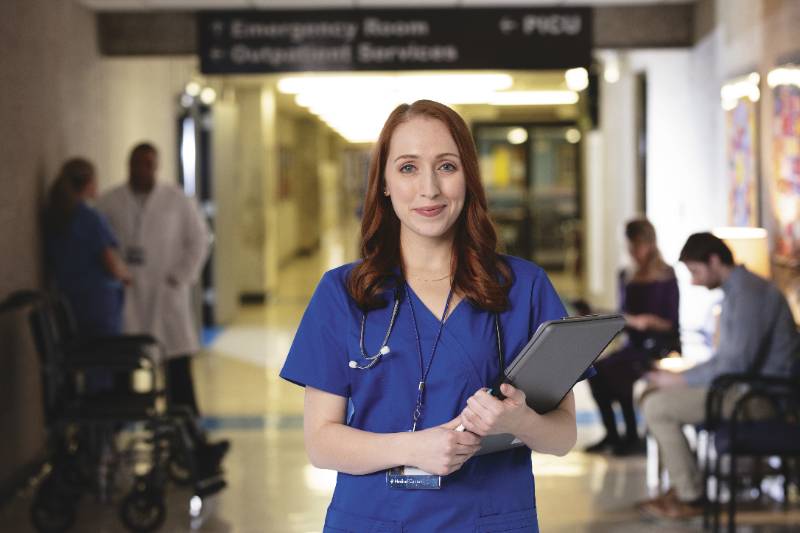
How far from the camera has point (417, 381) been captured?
1.82 m

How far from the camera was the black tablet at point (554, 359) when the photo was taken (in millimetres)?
1665

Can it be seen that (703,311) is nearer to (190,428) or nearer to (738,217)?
(738,217)

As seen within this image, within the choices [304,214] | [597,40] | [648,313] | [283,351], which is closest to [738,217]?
[648,313]

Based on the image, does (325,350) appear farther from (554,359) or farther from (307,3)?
(307,3)

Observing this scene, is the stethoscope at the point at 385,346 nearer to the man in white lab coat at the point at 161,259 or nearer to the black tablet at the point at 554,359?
the black tablet at the point at 554,359

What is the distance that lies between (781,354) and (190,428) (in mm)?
2849

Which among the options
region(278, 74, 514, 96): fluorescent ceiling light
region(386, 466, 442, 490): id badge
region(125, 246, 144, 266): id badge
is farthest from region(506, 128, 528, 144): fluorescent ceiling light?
region(386, 466, 442, 490): id badge

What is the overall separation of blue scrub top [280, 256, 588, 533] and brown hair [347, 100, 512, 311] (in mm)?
27

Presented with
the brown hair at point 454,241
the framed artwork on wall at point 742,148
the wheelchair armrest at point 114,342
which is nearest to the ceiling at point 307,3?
the framed artwork on wall at point 742,148

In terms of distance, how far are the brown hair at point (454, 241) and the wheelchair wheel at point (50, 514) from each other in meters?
3.42

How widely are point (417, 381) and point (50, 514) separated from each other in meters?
3.56

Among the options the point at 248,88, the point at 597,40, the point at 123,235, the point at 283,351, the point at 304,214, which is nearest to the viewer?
the point at 123,235

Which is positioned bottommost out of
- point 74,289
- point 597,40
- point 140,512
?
point 140,512

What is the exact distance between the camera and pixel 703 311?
774 centimetres
